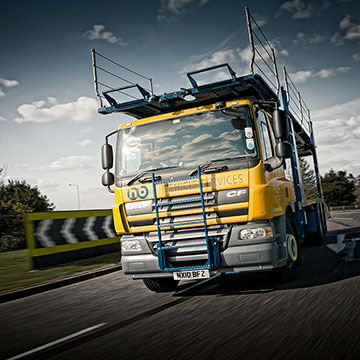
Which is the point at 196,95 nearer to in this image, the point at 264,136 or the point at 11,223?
the point at 264,136

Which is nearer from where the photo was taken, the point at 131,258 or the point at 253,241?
the point at 253,241

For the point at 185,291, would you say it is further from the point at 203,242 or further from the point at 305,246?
the point at 305,246

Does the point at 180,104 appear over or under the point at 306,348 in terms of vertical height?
over

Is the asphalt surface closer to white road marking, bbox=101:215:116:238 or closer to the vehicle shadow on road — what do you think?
the vehicle shadow on road

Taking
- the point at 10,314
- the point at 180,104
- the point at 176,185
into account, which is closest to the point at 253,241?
the point at 176,185

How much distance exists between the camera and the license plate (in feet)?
19.7

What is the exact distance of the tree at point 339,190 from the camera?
276ft

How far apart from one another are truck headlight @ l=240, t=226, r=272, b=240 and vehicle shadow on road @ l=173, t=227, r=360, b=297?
101cm

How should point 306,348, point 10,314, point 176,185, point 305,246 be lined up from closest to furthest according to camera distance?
point 306,348, point 176,185, point 10,314, point 305,246

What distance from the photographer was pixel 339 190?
277ft

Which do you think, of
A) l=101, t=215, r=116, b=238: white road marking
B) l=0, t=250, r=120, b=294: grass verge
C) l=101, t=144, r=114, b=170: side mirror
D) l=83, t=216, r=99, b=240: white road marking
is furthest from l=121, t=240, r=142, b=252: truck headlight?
l=101, t=215, r=116, b=238: white road marking

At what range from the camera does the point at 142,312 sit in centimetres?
584

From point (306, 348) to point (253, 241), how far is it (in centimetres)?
231

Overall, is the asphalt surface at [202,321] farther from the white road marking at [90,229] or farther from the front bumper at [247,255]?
the white road marking at [90,229]
